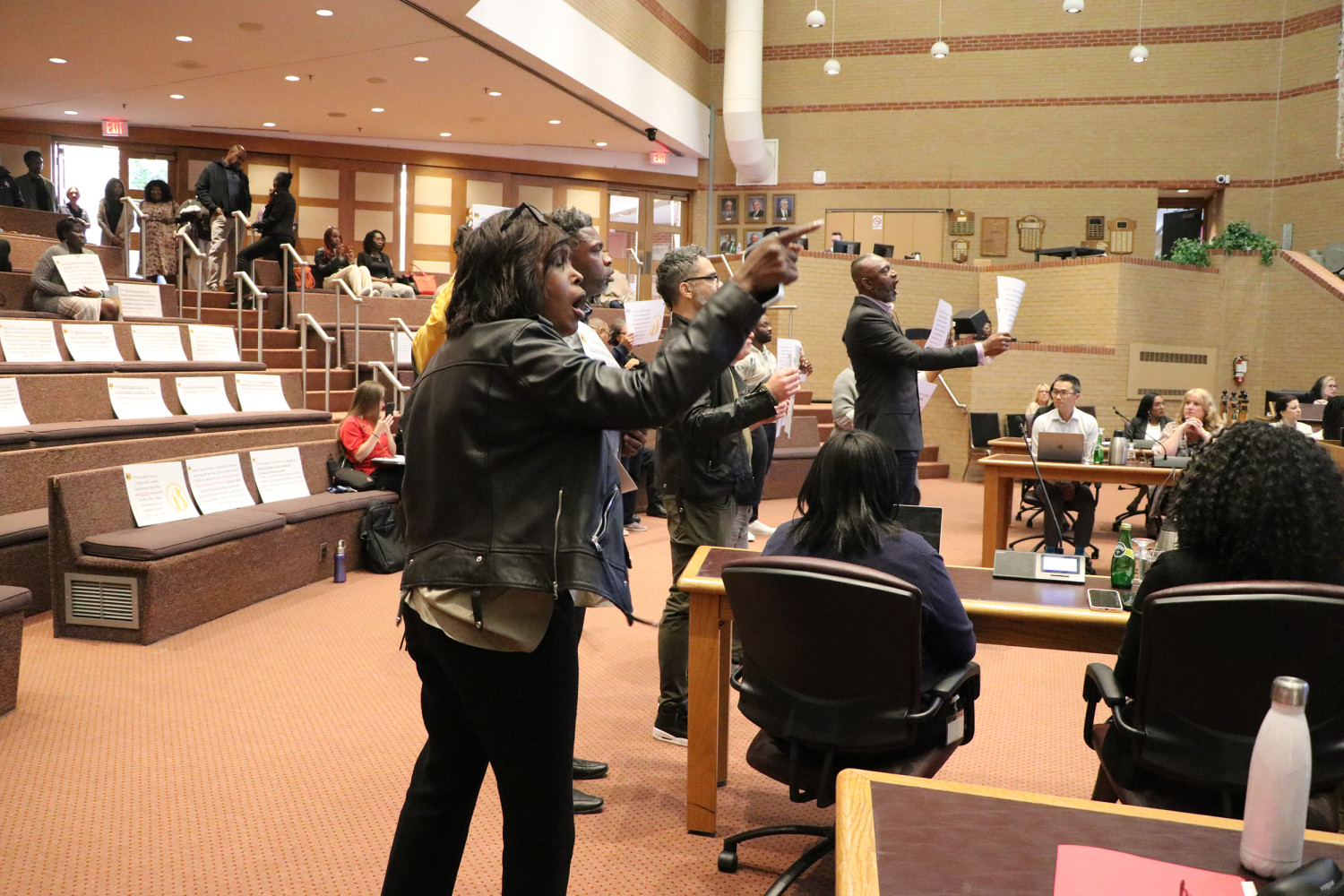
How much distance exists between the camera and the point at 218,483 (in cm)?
521

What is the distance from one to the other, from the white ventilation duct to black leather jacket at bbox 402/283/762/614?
14044 millimetres

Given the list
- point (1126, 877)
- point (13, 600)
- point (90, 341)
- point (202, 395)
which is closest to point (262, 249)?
point (90, 341)

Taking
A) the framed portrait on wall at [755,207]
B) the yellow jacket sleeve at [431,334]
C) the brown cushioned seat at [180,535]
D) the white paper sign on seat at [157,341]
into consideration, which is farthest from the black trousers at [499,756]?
the framed portrait on wall at [755,207]

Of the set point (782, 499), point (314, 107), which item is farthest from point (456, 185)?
point (782, 499)

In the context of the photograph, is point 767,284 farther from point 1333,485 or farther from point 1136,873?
point 1333,485

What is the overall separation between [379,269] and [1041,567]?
995 cm

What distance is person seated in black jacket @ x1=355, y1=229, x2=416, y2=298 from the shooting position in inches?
436

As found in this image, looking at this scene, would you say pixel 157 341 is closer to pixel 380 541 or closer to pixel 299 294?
pixel 299 294

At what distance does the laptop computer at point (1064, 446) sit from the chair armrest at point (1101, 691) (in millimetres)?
3627

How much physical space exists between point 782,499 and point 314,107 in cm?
837

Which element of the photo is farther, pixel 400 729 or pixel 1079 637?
pixel 400 729

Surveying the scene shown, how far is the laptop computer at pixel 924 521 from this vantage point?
2.81 m

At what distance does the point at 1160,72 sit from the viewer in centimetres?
1471

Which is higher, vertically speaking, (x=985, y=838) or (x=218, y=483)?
(x=985, y=838)
